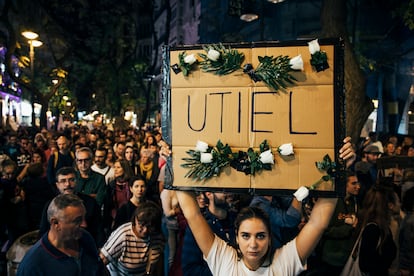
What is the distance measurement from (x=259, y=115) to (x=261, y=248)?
876 mm

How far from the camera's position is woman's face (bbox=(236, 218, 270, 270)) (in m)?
2.76

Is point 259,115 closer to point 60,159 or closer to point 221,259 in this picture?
point 221,259

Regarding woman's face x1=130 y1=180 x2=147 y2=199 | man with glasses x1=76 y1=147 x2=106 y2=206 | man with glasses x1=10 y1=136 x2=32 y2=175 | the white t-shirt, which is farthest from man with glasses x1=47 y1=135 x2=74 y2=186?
the white t-shirt

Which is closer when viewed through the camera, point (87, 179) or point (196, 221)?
point (196, 221)

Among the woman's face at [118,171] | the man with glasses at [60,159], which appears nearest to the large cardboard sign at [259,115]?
the woman's face at [118,171]

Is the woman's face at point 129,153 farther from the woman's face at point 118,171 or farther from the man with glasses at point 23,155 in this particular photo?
the man with glasses at point 23,155

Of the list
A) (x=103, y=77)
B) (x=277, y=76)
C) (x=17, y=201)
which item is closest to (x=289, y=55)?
(x=277, y=76)

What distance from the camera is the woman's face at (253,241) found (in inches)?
109

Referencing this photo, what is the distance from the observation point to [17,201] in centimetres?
636

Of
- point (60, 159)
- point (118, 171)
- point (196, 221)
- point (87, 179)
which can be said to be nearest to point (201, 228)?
point (196, 221)

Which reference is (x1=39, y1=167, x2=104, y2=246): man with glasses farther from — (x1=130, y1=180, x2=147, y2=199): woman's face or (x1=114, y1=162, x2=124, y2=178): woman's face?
(x1=114, y1=162, x2=124, y2=178): woman's face

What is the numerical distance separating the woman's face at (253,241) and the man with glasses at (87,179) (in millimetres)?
3616

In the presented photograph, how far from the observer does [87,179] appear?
6.12 meters

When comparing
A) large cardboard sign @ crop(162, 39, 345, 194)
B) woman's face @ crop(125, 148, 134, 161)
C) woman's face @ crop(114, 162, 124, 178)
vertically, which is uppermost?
large cardboard sign @ crop(162, 39, 345, 194)
